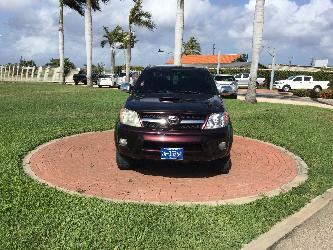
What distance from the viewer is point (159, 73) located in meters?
7.85

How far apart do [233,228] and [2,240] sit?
2.49 metres

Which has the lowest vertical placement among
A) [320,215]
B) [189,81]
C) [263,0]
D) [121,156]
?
[320,215]

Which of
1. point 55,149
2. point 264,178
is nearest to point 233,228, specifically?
point 264,178

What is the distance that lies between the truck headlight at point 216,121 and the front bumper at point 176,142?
74mm

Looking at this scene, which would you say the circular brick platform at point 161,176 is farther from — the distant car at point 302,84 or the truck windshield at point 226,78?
the distant car at point 302,84

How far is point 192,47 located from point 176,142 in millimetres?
Answer: 88491

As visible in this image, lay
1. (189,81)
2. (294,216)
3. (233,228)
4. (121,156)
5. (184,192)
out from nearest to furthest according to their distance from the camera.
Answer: (233,228), (294,216), (184,192), (121,156), (189,81)

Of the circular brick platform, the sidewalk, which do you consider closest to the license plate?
the circular brick platform

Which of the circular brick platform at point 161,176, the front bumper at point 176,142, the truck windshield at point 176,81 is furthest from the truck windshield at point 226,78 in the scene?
the front bumper at point 176,142

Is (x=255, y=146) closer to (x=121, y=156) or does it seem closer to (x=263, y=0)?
(x=121, y=156)

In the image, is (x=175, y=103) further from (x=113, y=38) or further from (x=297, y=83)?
(x=113, y=38)

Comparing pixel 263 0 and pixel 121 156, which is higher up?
pixel 263 0

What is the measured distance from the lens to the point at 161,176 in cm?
657

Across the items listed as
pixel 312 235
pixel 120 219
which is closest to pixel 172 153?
pixel 120 219
